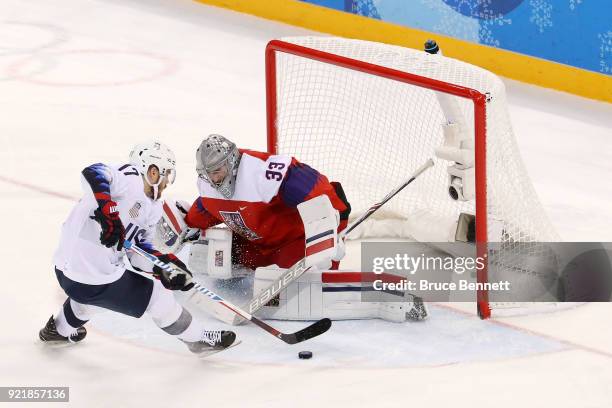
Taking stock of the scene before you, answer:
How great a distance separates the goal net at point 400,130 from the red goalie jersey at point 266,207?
0.51 meters

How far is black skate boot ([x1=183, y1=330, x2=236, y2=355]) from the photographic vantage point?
13.4 ft

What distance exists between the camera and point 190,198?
5645 millimetres

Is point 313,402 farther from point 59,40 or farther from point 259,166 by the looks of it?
point 59,40

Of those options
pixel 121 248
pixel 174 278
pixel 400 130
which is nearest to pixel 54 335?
pixel 121 248

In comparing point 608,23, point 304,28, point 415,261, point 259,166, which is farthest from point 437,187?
point 304,28

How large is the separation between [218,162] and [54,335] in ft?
2.53

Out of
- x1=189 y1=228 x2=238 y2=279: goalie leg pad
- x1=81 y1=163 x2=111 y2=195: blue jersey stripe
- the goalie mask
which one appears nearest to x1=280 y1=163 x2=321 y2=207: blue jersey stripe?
the goalie mask

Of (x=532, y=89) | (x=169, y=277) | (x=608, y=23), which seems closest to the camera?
(x=169, y=277)

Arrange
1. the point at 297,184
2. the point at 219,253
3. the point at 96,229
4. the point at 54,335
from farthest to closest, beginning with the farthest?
1. the point at 219,253
2. the point at 297,184
3. the point at 54,335
4. the point at 96,229

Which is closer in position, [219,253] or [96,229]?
[96,229]

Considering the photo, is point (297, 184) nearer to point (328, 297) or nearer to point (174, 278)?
point (328, 297)

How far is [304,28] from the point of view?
8.17 metres

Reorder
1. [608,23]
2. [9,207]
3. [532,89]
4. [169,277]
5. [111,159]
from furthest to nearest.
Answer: [532,89]
[608,23]
[111,159]
[9,207]
[169,277]

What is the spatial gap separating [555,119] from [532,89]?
1.32 feet
